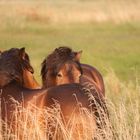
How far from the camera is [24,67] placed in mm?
6457

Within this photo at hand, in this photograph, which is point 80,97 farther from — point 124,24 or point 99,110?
point 124,24

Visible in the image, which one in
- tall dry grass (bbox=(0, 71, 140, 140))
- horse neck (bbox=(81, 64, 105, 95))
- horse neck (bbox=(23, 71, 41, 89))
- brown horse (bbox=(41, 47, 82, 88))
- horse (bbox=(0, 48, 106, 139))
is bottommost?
tall dry grass (bbox=(0, 71, 140, 140))

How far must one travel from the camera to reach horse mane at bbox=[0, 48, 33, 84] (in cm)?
618

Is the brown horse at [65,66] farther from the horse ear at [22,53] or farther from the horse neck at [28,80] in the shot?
the horse ear at [22,53]

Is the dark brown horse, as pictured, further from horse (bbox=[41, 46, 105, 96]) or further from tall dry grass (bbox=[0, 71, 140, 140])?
horse (bbox=[41, 46, 105, 96])

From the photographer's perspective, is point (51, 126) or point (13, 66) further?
point (13, 66)

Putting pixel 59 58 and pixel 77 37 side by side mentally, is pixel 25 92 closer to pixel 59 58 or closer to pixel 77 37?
pixel 59 58

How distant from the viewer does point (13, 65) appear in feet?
20.5

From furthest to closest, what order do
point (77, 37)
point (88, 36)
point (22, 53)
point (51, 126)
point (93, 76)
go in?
point (88, 36), point (77, 37), point (93, 76), point (22, 53), point (51, 126)

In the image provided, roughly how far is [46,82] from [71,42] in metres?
15.2

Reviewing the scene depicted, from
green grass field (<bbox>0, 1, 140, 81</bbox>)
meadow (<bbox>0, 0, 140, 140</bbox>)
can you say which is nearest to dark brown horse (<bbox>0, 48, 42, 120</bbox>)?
meadow (<bbox>0, 0, 140, 140</bbox>)

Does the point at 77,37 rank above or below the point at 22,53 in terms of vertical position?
above

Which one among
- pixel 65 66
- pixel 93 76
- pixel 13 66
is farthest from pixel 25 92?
pixel 93 76

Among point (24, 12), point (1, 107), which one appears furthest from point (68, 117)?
point (24, 12)
